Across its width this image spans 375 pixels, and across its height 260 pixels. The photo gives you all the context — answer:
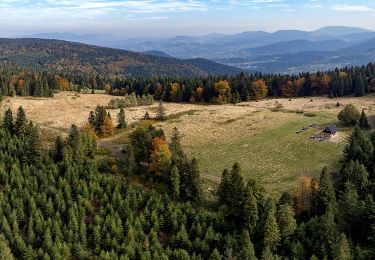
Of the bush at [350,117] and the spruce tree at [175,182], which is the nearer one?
the spruce tree at [175,182]

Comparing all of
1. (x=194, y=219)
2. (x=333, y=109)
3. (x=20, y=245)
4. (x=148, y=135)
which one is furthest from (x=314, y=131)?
(x=20, y=245)

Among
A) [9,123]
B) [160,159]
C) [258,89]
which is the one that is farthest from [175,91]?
[160,159]

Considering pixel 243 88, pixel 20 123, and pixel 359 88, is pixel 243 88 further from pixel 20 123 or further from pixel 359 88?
pixel 20 123

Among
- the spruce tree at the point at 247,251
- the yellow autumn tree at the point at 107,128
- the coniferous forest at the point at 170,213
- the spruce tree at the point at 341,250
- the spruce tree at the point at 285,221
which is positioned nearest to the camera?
the spruce tree at the point at 341,250

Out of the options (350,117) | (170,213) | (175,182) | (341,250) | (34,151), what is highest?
(350,117)

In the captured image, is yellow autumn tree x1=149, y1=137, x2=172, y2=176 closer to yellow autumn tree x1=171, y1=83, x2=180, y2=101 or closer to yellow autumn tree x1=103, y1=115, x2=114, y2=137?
yellow autumn tree x1=103, y1=115, x2=114, y2=137

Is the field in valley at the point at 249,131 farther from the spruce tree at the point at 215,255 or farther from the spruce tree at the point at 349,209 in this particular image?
the spruce tree at the point at 215,255

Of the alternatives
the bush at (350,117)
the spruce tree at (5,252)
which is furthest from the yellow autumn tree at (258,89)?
the spruce tree at (5,252)
